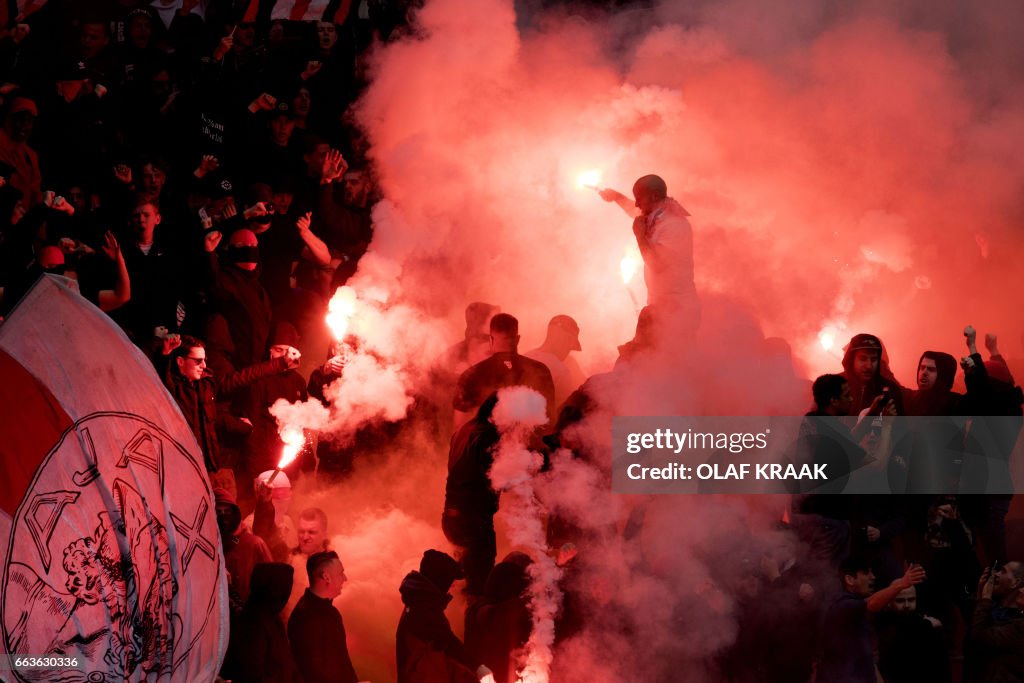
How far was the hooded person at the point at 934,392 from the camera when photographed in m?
8.01

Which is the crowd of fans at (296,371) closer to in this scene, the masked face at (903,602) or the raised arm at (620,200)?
the masked face at (903,602)

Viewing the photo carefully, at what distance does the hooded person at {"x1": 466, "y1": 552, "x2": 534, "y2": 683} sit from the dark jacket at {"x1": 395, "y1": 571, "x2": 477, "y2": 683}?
0.36 feet

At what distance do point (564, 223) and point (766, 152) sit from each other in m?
1.52

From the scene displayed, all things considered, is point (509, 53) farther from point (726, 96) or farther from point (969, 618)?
point (969, 618)

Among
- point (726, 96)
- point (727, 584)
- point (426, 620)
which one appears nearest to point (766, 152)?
point (726, 96)

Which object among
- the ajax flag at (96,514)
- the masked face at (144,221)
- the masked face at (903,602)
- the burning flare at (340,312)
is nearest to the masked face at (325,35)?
the burning flare at (340,312)

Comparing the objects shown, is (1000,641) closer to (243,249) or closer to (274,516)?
(274,516)

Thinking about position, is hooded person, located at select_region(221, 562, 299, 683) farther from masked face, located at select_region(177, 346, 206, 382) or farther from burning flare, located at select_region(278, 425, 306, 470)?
masked face, located at select_region(177, 346, 206, 382)

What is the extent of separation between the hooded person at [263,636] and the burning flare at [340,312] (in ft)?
5.24

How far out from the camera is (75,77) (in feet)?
25.7

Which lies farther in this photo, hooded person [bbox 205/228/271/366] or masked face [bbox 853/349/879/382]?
masked face [bbox 853/349/879/382]

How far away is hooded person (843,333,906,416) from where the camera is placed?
26.0 feet

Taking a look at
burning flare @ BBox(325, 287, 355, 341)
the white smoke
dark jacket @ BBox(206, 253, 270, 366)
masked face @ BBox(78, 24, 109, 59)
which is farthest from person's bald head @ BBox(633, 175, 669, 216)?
masked face @ BBox(78, 24, 109, 59)

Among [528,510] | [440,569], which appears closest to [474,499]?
[528,510]
